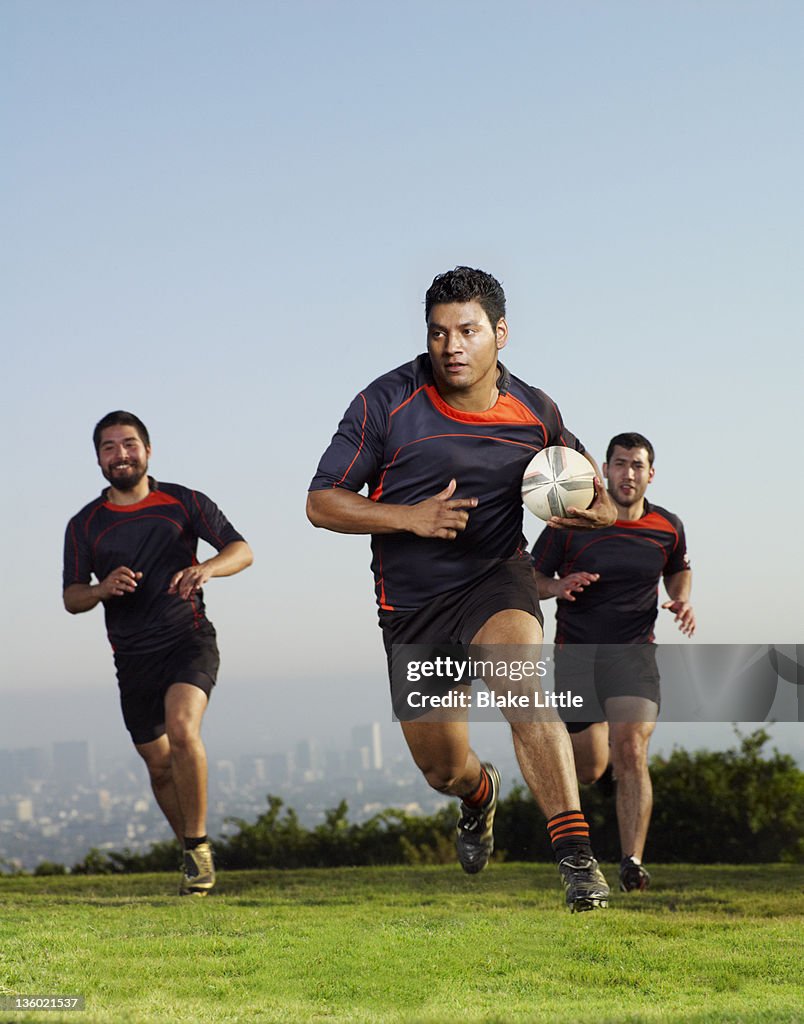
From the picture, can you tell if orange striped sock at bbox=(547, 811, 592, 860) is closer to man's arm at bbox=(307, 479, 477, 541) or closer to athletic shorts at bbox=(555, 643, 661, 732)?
man's arm at bbox=(307, 479, 477, 541)

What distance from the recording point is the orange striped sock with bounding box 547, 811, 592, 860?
5352 mm

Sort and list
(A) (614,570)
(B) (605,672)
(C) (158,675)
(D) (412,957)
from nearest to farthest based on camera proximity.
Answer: (D) (412,957) → (C) (158,675) → (B) (605,672) → (A) (614,570)

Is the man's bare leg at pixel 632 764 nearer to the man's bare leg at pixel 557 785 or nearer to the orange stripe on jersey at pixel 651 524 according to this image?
the orange stripe on jersey at pixel 651 524

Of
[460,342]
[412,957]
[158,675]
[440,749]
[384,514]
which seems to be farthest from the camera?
[158,675]

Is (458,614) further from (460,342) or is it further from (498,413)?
(460,342)

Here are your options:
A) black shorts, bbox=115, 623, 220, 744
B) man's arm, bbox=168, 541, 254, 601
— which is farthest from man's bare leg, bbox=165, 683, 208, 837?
man's arm, bbox=168, 541, 254, 601

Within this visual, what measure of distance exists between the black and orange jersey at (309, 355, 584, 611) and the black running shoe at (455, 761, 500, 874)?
1.74 meters

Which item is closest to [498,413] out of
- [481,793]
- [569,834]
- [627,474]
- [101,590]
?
[569,834]

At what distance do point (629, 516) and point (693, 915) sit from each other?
3448 mm

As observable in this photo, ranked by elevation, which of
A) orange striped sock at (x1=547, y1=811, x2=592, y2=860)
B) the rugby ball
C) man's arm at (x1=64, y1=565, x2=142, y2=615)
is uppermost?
the rugby ball

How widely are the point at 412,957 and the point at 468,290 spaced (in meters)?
3.50

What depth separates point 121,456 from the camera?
930cm

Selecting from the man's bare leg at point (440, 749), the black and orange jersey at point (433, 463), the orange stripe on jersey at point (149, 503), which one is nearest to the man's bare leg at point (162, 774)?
the orange stripe on jersey at point (149, 503)

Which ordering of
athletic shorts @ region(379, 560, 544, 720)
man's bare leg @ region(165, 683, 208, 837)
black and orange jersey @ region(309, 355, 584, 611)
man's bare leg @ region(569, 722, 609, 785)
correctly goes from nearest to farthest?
athletic shorts @ region(379, 560, 544, 720) < black and orange jersey @ region(309, 355, 584, 611) < man's bare leg @ region(165, 683, 208, 837) < man's bare leg @ region(569, 722, 609, 785)
